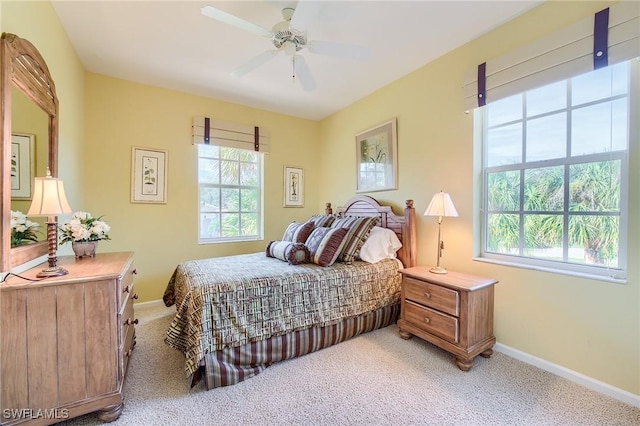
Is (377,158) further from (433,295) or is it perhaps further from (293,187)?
(433,295)

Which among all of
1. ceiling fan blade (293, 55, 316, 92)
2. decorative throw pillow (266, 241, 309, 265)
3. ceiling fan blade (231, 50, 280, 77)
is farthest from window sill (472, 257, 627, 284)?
ceiling fan blade (231, 50, 280, 77)

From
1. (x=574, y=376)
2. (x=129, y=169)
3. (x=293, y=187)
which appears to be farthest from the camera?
(x=293, y=187)

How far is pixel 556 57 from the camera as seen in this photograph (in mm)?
1824

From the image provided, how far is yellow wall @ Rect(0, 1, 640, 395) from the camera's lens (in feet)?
5.56

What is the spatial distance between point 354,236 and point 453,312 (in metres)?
1.06

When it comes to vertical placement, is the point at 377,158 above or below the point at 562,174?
above

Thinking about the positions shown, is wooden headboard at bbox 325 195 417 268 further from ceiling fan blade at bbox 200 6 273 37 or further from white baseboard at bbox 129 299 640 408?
ceiling fan blade at bbox 200 6 273 37

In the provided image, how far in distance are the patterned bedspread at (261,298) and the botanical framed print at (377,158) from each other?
1076 mm

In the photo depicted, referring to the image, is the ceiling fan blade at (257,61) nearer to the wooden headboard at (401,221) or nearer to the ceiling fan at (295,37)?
the ceiling fan at (295,37)

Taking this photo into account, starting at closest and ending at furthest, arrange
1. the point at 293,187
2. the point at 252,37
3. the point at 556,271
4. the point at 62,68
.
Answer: the point at 556,271 < the point at 62,68 < the point at 252,37 < the point at 293,187

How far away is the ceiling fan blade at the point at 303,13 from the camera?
158cm

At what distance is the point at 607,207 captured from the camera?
5.61 feet

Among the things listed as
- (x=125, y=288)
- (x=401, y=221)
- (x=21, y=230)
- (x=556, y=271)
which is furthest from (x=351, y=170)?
(x=21, y=230)

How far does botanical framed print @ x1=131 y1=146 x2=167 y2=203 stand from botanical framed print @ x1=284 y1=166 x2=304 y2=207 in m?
1.62
